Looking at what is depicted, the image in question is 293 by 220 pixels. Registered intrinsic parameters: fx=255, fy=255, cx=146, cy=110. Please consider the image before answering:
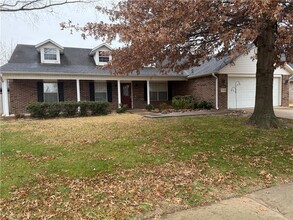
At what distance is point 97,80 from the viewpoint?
18.0 m

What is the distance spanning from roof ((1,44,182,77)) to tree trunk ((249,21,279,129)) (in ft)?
21.9

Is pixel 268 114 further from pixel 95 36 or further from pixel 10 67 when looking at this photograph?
pixel 10 67

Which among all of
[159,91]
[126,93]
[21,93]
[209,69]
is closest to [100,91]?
[126,93]

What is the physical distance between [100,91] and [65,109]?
4.20 m

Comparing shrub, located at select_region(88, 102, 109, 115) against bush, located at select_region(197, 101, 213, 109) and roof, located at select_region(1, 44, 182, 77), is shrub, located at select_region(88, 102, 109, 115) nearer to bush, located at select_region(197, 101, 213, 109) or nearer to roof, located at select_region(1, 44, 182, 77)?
roof, located at select_region(1, 44, 182, 77)

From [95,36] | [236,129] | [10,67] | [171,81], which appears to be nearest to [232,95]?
[171,81]

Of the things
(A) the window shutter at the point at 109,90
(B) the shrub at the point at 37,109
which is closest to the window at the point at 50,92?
(B) the shrub at the point at 37,109

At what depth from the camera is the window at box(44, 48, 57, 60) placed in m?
17.3

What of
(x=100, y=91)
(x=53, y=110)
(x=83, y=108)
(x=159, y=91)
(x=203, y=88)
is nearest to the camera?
(x=53, y=110)

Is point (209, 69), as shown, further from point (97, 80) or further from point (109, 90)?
point (97, 80)

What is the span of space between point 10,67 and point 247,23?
1368 cm

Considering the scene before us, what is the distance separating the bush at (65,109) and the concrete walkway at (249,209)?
12255mm

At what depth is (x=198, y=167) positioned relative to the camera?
4.99 m

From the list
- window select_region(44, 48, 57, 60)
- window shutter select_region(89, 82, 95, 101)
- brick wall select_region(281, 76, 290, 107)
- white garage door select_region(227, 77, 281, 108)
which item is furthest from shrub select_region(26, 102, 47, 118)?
brick wall select_region(281, 76, 290, 107)
